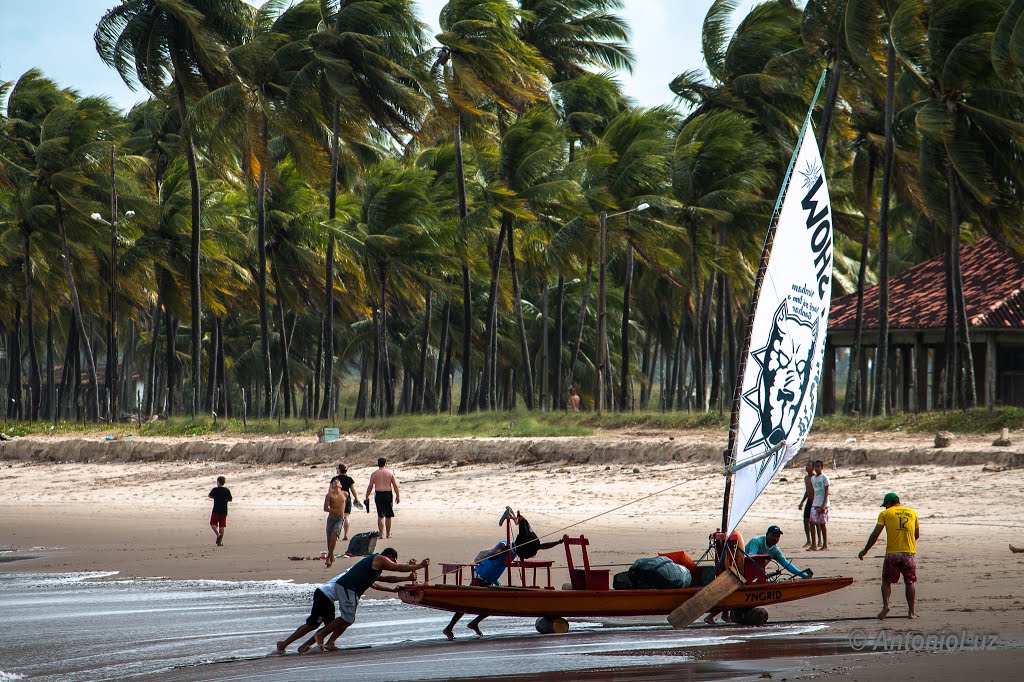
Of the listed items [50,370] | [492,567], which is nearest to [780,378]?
[492,567]

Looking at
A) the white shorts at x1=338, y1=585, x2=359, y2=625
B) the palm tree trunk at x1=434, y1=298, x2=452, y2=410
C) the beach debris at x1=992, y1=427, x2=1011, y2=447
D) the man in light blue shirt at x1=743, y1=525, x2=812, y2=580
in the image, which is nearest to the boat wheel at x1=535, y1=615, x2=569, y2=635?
the white shorts at x1=338, y1=585, x2=359, y2=625

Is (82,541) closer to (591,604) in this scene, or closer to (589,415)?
(591,604)

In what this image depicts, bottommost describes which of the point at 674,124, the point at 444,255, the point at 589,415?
the point at 589,415

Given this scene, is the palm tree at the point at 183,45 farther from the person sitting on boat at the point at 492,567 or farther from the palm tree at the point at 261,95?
the person sitting on boat at the point at 492,567

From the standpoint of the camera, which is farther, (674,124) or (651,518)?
(674,124)

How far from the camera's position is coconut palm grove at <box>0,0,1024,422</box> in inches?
1150

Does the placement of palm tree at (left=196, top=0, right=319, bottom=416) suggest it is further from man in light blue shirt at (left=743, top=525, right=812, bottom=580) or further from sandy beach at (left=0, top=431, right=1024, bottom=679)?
man in light blue shirt at (left=743, top=525, right=812, bottom=580)

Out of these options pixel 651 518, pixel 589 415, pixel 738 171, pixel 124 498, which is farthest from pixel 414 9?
pixel 651 518

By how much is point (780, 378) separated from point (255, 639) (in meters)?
6.18

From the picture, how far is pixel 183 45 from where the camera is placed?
3862 centimetres

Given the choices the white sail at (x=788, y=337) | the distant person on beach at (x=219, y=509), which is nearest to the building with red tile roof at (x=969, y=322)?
the white sail at (x=788, y=337)

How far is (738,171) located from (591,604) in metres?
27.6

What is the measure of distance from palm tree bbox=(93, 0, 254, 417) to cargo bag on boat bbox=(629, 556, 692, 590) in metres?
28.1

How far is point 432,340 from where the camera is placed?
57188 millimetres
